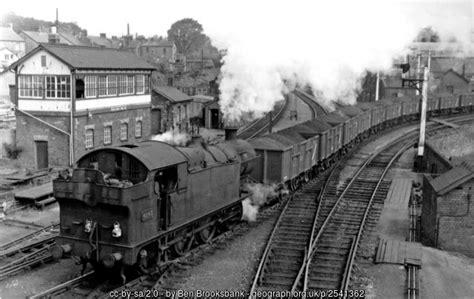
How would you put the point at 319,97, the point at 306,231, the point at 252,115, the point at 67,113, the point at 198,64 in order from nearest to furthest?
the point at 306,231 < the point at 252,115 < the point at 67,113 < the point at 319,97 < the point at 198,64

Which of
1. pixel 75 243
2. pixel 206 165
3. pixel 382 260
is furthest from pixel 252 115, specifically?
pixel 75 243

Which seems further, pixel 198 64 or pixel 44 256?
pixel 198 64

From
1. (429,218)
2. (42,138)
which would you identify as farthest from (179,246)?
(42,138)

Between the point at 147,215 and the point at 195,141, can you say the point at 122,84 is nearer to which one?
the point at 195,141

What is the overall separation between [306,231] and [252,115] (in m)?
6.22

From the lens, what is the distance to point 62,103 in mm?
24375

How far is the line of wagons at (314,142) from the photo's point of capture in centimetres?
1733

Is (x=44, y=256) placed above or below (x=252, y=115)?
below

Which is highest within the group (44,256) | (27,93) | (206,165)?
(27,93)

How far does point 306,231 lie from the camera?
15.6 metres

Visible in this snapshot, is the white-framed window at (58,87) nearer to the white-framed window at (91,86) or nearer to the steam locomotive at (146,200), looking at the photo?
the white-framed window at (91,86)

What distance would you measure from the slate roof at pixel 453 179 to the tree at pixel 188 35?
3267 inches

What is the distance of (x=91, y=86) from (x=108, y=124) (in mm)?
2196

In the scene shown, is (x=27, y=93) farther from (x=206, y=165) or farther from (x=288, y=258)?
(x=288, y=258)
